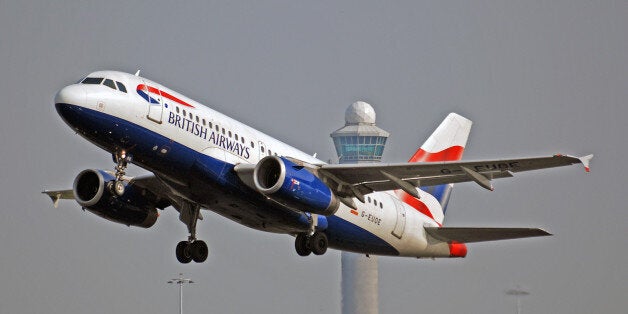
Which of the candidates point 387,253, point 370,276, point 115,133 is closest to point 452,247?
point 387,253

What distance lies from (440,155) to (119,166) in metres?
22.0

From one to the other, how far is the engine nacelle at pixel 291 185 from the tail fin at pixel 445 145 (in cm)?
1332

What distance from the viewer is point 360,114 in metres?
140

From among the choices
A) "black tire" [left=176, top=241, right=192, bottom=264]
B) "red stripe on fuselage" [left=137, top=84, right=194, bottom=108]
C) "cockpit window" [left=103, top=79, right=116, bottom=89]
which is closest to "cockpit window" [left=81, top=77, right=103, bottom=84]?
"cockpit window" [left=103, top=79, right=116, bottom=89]

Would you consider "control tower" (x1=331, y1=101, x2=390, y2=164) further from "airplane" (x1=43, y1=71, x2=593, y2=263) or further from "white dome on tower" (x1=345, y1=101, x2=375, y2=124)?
"airplane" (x1=43, y1=71, x2=593, y2=263)

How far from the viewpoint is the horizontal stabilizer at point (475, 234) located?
173 ft

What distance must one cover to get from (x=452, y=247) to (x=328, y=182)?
35.8 ft

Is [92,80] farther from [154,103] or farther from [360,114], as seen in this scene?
[360,114]

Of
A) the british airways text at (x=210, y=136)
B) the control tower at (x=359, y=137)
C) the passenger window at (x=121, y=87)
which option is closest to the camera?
the passenger window at (x=121, y=87)

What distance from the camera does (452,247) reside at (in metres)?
58.1

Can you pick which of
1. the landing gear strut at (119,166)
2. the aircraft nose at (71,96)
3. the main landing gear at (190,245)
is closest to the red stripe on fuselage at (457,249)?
the main landing gear at (190,245)

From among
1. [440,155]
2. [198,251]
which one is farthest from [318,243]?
[440,155]

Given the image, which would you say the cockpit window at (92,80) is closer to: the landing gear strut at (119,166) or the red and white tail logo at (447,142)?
the landing gear strut at (119,166)

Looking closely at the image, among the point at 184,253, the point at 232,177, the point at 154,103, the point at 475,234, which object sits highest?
the point at 154,103
